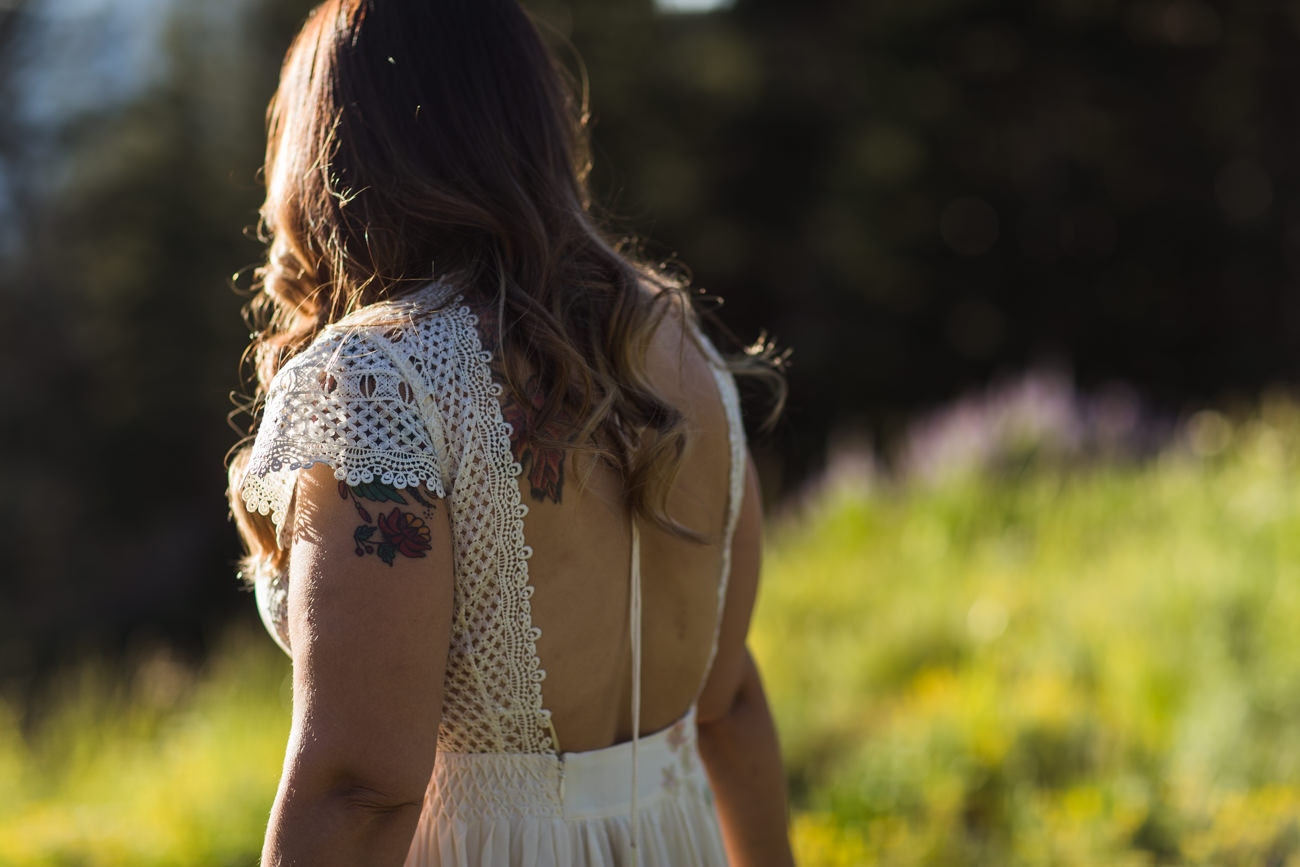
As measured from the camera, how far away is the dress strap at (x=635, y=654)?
143 centimetres

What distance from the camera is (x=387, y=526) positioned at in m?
1.18

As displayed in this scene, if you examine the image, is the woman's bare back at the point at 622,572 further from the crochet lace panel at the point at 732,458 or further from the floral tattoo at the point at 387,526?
the floral tattoo at the point at 387,526

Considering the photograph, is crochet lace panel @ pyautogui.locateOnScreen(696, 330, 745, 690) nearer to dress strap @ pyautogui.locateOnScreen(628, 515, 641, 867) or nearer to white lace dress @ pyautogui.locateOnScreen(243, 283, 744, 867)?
white lace dress @ pyautogui.locateOnScreen(243, 283, 744, 867)

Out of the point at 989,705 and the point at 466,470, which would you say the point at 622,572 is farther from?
the point at 989,705

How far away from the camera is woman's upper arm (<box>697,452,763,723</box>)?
5.70 ft

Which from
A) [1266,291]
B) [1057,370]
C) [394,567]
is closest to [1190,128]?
[1266,291]

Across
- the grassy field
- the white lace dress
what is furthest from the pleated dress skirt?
the grassy field

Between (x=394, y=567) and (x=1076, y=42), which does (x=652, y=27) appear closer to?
(x=1076, y=42)

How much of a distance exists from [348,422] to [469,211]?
1.01ft

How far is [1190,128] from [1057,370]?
4.25 meters

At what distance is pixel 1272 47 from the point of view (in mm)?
14383

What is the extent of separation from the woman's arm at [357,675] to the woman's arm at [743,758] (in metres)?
0.69

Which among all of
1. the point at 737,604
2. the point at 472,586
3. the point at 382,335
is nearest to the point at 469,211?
the point at 382,335

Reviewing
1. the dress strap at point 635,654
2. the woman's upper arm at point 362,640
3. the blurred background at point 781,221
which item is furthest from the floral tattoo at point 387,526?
the blurred background at point 781,221
